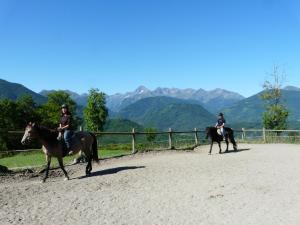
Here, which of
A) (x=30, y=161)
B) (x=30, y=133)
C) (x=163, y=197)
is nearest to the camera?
(x=163, y=197)

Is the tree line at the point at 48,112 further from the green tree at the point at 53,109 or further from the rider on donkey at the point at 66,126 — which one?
the rider on donkey at the point at 66,126

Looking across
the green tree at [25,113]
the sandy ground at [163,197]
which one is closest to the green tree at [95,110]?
the green tree at [25,113]

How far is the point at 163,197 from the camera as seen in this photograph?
11859 millimetres

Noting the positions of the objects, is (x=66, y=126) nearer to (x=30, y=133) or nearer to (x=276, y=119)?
(x=30, y=133)

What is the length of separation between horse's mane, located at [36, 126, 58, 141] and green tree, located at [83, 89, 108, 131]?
73009mm

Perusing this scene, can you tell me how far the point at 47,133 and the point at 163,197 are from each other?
16.6 feet

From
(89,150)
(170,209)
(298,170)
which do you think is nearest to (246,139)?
(298,170)

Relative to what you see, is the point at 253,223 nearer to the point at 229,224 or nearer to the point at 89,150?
the point at 229,224

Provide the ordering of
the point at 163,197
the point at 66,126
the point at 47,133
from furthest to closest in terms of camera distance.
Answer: the point at 66,126
the point at 47,133
the point at 163,197

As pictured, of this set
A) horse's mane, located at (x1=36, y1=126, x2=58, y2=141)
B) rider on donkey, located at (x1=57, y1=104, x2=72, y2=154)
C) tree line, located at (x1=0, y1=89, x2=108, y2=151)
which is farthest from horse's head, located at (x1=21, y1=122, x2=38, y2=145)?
tree line, located at (x1=0, y1=89, x2=108, y2=151)

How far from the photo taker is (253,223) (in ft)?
30.3

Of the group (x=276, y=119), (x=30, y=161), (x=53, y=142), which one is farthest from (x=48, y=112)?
(x=53, y=142)

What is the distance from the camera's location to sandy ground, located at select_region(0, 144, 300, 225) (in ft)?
31.8

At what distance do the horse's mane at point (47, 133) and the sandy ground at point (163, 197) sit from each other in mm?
1561
